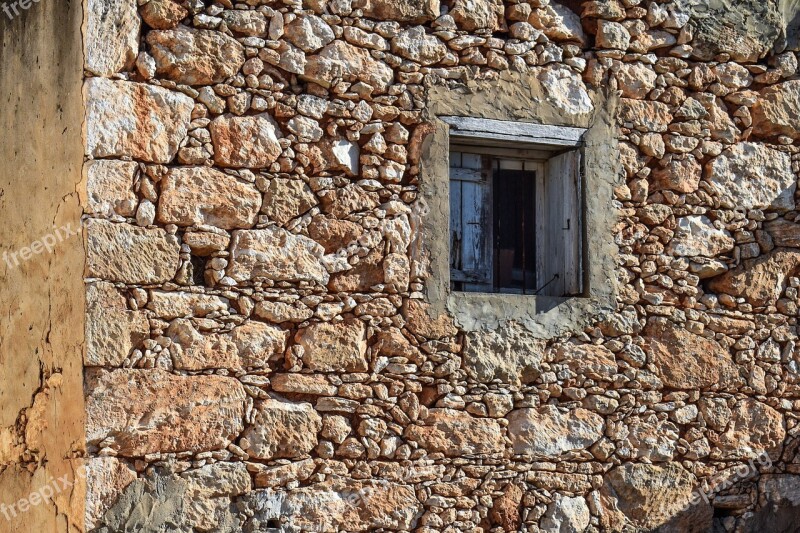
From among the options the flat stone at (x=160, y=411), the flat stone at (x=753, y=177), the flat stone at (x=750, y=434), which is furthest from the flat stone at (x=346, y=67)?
the flat stone at (x=750, y=434)

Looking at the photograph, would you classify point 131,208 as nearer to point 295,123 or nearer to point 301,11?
point 295,123

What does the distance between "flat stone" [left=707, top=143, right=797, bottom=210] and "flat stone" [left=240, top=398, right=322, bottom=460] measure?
2.39m

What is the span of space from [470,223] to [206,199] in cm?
134

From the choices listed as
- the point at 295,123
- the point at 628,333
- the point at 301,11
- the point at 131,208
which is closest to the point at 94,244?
the point at 131,208

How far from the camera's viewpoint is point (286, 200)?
204 inches

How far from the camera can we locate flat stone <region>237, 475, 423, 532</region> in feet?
16.4

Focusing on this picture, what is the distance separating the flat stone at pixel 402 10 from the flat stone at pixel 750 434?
2440 millimetres

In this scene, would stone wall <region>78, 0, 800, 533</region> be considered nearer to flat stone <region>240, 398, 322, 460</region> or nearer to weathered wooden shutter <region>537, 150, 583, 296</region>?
flat stone <region>240, 398, 322, 460</region>

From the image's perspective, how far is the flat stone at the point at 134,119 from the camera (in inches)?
194

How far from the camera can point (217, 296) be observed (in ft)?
16.5

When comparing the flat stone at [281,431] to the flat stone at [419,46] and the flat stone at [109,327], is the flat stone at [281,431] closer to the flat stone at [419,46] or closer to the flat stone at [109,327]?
the flat stone at [109,327]

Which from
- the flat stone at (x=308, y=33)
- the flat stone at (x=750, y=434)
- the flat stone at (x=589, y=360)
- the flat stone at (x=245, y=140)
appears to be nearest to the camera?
the flat stone at (x=245, y=140)

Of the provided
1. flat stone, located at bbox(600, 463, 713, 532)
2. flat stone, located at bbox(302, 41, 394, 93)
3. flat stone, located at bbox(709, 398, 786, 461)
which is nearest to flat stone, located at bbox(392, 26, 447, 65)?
flat stone, located at bbox(302, 41, 394, 93)

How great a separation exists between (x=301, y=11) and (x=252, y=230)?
3.34 feet
